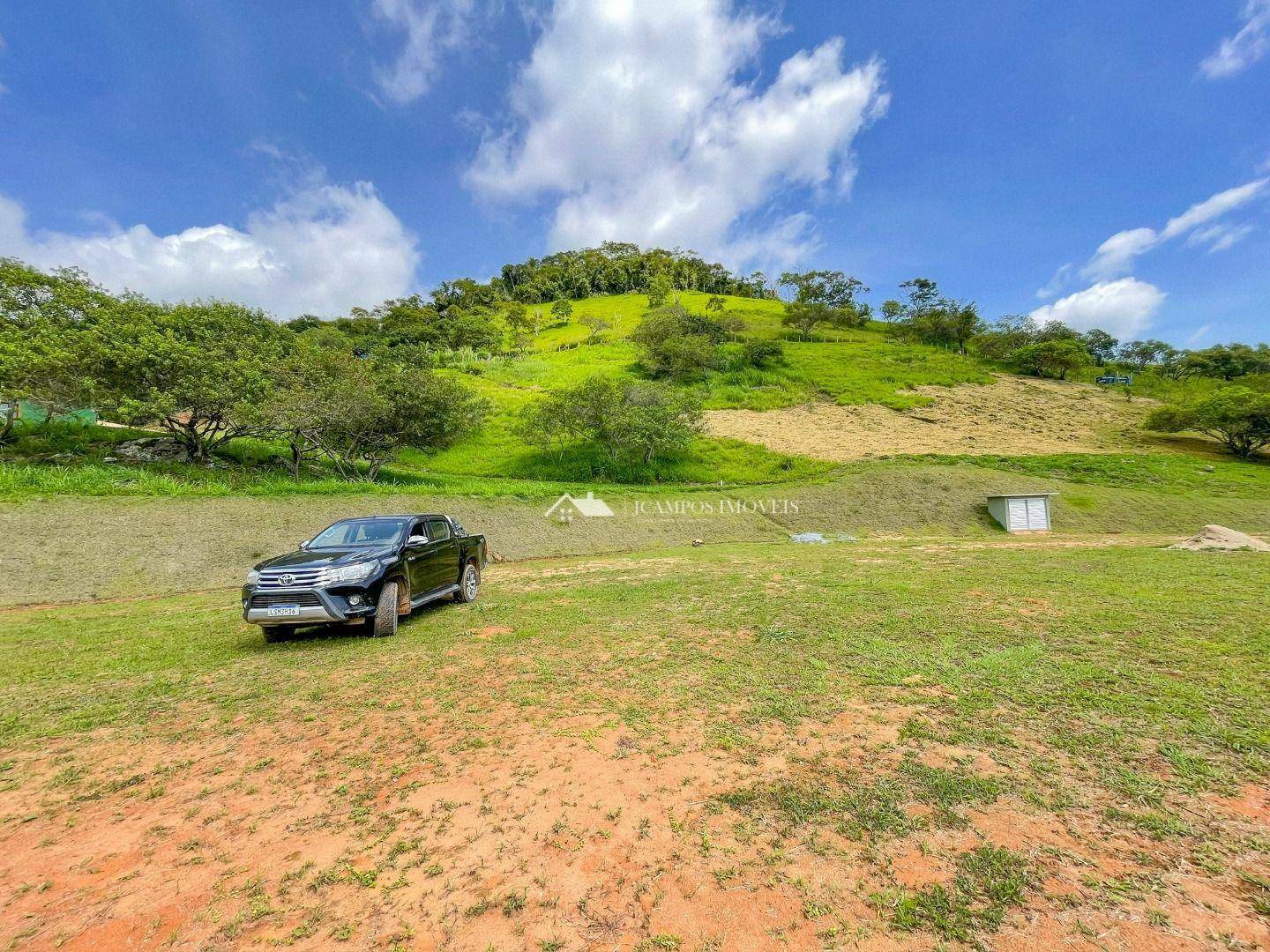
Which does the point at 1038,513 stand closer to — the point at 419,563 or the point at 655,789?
the point at 419,563

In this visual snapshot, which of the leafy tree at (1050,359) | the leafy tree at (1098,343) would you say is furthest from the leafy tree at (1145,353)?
the leafy tree at (1050,359)

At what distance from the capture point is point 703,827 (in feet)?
9.56

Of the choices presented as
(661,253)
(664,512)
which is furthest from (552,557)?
(661,253)

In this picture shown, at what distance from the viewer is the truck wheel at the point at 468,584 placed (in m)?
9.46

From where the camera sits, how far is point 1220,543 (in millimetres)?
14016

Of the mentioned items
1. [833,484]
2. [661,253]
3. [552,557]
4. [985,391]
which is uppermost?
[661,253]

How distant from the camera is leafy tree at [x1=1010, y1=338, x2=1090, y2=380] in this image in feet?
190

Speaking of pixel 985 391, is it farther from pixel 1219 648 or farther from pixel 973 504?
pixel 1219 648

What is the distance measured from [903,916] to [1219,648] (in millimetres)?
5930

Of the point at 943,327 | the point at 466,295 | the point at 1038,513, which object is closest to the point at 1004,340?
the point at 943,327

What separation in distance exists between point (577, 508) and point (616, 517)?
186cm

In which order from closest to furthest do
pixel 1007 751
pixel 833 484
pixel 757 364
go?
1. pixel 1007 751
2. pixel 833 484
3. pixel 757 364

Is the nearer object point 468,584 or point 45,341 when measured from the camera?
point 468,584

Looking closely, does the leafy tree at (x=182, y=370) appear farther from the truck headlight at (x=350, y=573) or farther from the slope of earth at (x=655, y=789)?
the truck headlight at (x=350, y=573)
